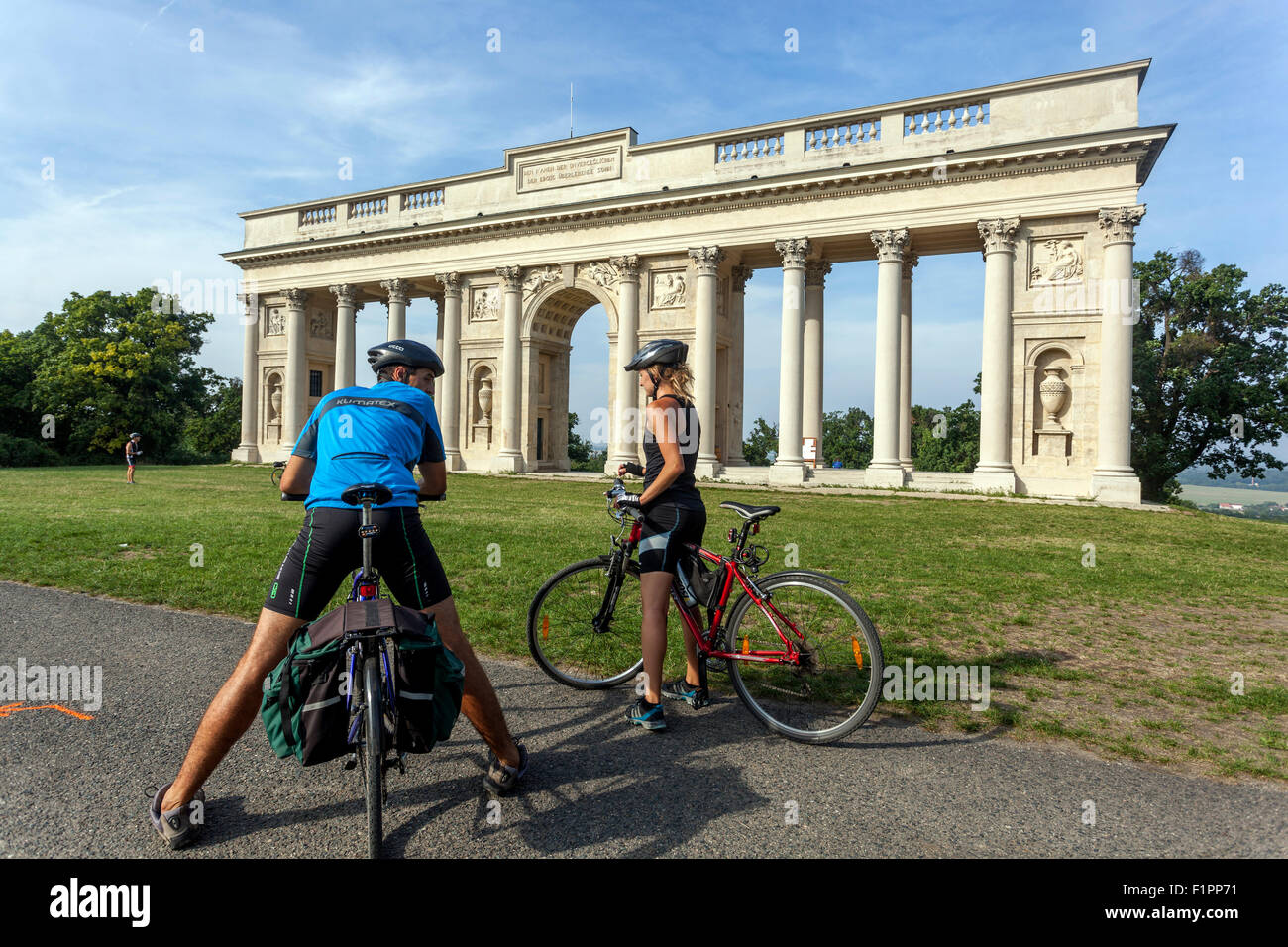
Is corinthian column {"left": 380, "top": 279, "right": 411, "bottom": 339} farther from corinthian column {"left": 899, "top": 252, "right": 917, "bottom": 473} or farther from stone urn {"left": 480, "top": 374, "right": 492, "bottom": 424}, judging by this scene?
corinthian column {"left": 899, "top": 252, "right": 917, "bottom": 473}

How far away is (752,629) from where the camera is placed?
4570 mm

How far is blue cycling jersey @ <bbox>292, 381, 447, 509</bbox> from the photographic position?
10.8 feet

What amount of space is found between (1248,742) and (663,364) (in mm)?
4082

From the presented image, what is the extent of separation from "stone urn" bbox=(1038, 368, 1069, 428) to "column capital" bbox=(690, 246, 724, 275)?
13.0 meters

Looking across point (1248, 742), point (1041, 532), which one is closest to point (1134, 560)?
point (1041, 532)

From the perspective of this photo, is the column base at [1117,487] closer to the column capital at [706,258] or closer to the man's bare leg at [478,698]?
the column capital at [706,258]

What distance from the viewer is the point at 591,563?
17.0ft

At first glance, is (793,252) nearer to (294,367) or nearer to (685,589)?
(685,589)

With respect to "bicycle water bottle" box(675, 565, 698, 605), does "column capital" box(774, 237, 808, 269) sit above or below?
above

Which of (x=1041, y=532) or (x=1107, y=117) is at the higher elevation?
(x=1107, y=117)

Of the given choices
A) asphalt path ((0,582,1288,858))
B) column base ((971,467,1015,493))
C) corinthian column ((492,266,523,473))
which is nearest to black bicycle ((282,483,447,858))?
asphalt path ((0,582,1288,858))

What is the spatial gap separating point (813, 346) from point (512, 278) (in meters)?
14.3

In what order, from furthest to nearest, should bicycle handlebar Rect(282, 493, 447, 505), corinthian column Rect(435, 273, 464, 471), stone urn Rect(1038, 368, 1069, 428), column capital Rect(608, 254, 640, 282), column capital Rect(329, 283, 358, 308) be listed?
column capital Rect(329, 283, 358, 308), corinthian column Rect(435, 273, 464, 471), column capital Rect(608, 254, 640, 282), stone urn Rect(1038, 368, 1069, 428), bicycle handlebar Rect(282, 493, 447, 505)
